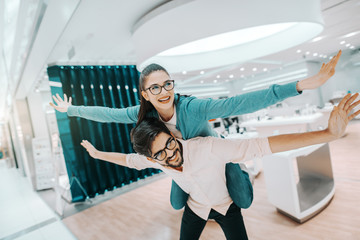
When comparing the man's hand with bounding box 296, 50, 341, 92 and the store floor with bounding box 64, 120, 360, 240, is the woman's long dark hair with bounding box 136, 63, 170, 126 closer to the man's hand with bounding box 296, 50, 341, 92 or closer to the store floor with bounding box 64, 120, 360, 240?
the man's hand with bounding box 296, 50, 341, 92

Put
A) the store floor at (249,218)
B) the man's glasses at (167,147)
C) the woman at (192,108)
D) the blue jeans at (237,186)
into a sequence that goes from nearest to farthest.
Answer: the woman at (192,108) → the man's glasses at (167,147) → the blue jeans at (237,186) → the store floor at (249,218)

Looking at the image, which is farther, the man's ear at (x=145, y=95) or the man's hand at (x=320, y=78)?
the man's ear at (x=145, y=95)

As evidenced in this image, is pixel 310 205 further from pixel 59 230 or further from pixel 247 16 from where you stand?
pixel 59 230

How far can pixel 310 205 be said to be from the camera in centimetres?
249

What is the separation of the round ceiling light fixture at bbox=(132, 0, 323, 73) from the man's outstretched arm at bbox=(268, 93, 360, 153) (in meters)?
1.38

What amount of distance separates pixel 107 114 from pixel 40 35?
8.15 feet

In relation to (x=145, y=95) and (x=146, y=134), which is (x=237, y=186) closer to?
(x=146, y=134)

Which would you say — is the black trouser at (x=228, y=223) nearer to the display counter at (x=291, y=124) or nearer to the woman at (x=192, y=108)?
the woman at (x=192, y=108)

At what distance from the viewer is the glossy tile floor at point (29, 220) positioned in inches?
134

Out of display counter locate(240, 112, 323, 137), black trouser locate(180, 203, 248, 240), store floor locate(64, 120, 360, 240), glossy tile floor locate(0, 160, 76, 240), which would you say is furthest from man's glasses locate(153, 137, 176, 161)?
display counter locate(240, 112, 323, 137)

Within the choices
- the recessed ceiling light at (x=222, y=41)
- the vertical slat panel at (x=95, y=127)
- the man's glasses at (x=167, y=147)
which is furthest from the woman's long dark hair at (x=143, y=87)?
the vertical slat panel at (x=95, y=127)

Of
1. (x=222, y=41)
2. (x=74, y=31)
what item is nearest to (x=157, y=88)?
(x=222, y=41)

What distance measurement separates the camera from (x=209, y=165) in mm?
1036

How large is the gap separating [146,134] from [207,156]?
0.99ft
